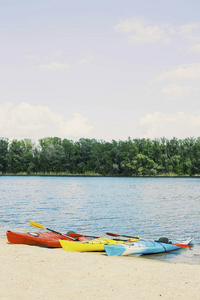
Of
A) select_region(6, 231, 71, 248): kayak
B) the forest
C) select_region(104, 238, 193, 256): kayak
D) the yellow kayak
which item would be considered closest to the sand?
select_region(104, 238, 193, 256): kayak

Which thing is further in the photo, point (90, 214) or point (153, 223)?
point (90, 214)

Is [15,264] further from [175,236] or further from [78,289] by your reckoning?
[175,236]

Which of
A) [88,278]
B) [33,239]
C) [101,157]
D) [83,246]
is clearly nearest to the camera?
[88,278]

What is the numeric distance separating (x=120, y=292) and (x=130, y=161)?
404 ft

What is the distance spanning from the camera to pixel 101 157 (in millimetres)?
136750

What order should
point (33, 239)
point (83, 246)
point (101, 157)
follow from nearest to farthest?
point (83, 246), point (33, 239), point (101, 157)

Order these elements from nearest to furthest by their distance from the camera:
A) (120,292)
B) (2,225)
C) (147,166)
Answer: (120,292)
(2,225)
(147,166)

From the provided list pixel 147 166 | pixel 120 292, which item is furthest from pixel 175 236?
pixel 147 166

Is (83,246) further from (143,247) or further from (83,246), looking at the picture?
(143,247)

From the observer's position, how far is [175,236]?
17875 mm

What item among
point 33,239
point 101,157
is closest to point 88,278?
point 33,239

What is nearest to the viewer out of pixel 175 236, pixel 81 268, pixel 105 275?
pixel 105 275

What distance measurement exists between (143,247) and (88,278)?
5193 mm

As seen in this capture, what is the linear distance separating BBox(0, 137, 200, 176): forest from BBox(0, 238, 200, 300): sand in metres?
114
